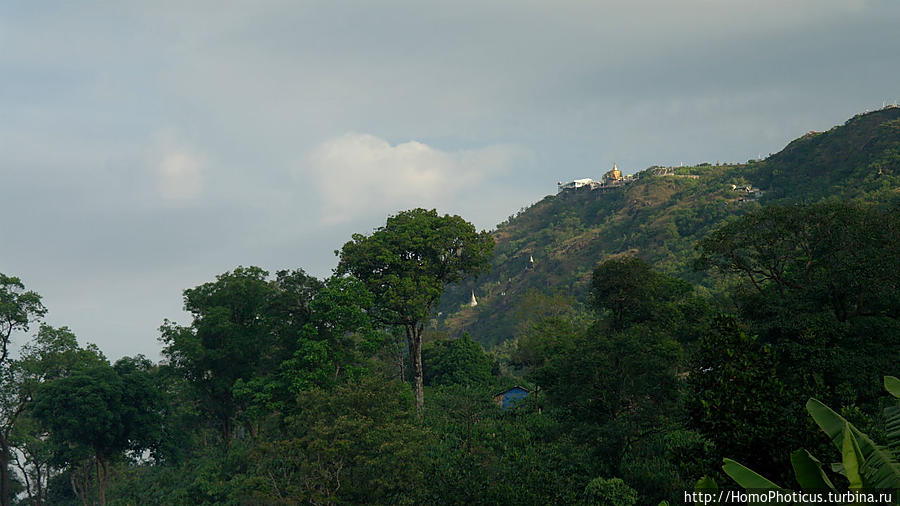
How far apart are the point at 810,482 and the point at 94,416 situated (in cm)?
3632

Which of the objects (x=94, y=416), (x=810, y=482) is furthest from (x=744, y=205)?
(x=810, y=482)

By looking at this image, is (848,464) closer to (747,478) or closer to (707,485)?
(747,478)

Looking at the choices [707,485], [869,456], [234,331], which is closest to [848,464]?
[869,456]

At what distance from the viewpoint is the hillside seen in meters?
81.4

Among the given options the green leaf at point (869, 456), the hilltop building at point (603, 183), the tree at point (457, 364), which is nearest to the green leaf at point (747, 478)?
the green leaf at point (869, 456)

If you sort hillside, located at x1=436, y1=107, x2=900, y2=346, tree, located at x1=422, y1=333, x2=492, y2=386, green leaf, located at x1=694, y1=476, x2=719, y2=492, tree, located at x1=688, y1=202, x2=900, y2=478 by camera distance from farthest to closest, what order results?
hillside, located at x1=436, y1=107, x2=900, y2=346
tree, located at x1=422, y1=333, x2=492, y2=386
tree, located at x1=688, y1=202, x2=900, y2=478
green leaf, located at x1=694, y1=476, x2=719, y2=492

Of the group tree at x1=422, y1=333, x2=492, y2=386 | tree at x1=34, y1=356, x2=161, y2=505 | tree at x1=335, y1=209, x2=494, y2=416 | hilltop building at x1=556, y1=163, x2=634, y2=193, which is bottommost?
tree at x1=422, y1=333, x2=492, y2=386

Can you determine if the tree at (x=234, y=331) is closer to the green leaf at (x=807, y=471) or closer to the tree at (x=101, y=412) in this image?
the tree at (x=101, y=412)

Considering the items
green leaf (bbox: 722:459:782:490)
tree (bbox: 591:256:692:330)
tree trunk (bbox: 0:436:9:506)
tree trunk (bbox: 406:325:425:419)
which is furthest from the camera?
tree trunk (bbox: 406:325:425:419)

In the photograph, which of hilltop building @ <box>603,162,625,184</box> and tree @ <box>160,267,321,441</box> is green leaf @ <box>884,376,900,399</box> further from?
hilltop building @ <box>603,162,625,184</box>

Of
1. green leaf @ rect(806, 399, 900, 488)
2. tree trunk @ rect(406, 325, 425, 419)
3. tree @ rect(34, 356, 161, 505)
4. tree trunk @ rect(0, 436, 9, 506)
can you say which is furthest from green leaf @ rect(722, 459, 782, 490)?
tree trunk @ rect(0, 436, 9, 506)

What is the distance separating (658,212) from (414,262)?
92.2 meters

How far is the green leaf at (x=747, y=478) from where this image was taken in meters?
6.86

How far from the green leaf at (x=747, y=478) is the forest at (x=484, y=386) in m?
0.02
